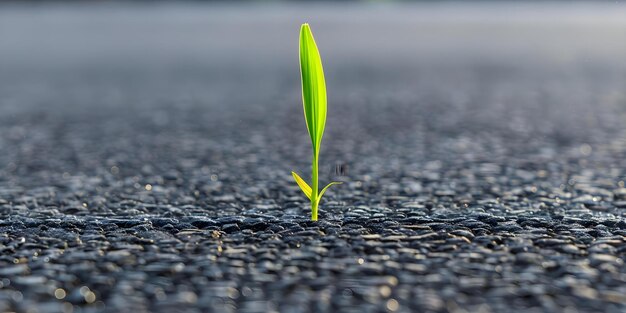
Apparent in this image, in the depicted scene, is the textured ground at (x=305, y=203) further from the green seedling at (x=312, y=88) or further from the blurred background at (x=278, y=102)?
the green seedling at (x=312, y=88)

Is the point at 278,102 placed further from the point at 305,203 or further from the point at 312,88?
the point at 312,88

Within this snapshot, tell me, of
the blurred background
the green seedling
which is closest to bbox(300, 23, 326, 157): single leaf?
the green seedling

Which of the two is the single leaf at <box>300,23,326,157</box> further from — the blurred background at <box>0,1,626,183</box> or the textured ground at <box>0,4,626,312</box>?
the blurred background at <box>0,1,626,183</box>

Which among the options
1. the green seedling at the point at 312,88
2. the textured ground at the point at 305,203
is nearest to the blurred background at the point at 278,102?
the textured ground at the point at 305,203

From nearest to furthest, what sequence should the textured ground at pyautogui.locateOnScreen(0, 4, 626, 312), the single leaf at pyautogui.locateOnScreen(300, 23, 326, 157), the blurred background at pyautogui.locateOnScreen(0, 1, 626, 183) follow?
the textured ground at pyautogui.locateOnScreen(0, 4, 626, 312)
the single leaf at pyautogui.locateOnScreen(300, 23, 326, 157)
the blurred background at pyautogui.locateOnScreen(0, 1, 626, 183)

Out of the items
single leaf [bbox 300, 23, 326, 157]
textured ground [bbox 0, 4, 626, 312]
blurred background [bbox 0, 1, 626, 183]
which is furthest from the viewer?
blurred background [bbox 0, 1, 626, 183]

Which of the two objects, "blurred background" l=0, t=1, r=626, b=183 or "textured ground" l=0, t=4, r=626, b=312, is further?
"blurred background" l=0, t=1, r=626, b=183
